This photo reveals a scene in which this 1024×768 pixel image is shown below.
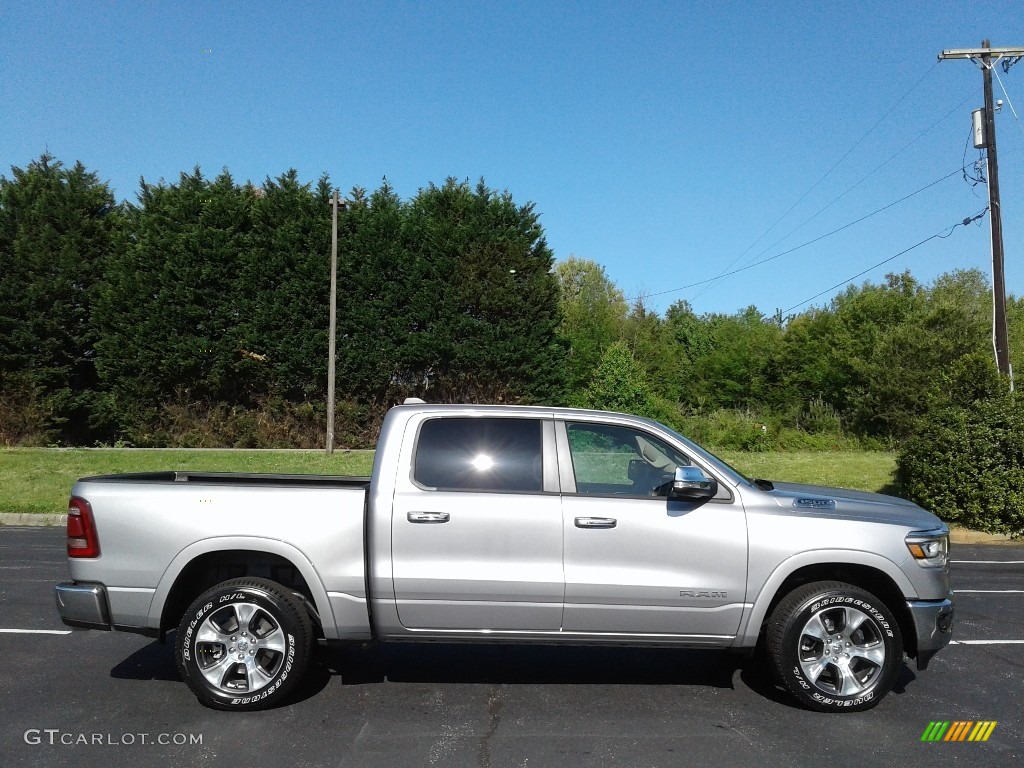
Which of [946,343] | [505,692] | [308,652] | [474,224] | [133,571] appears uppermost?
[474,224]

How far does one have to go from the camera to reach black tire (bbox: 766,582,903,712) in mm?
4918

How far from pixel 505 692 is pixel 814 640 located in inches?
77.4

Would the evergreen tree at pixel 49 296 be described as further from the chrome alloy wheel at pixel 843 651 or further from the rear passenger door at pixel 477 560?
the chrome alloy wheel at pixel 843 651

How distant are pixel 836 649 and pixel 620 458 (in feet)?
5.69

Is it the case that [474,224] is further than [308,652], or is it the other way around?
[474,224]

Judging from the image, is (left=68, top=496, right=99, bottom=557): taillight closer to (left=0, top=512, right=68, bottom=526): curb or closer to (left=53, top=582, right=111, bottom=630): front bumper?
(left=53, top=582, right=111, bottom=630): front bumper

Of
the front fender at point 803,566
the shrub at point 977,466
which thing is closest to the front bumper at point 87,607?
the front fender at point 803,566

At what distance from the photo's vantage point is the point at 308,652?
4.93m

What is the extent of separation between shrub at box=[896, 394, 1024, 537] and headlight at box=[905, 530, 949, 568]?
27.7ft

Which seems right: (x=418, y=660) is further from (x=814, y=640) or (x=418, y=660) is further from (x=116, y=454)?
(x=116, y=454)

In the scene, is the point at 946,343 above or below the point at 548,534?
above

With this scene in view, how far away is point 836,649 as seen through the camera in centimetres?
496

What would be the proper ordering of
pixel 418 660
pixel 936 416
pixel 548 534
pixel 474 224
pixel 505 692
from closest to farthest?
1. pixel 548 534
2. pixel 505 692
3. pixel 418 660
4. pixel 936 416
5. pixel 474 224

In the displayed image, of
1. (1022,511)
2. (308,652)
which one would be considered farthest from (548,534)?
(1022,511)
